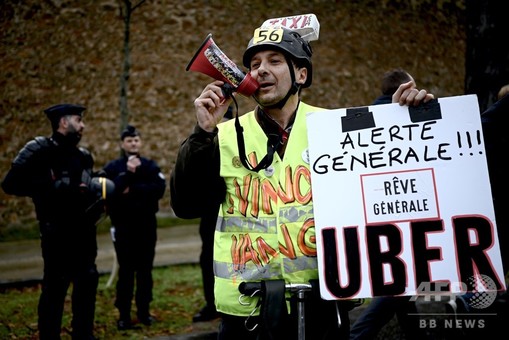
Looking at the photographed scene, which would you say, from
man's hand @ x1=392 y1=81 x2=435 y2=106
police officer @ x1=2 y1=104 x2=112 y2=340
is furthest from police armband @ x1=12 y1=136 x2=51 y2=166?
man's hand @ x1=392 y1=81 x2=435 y2=106

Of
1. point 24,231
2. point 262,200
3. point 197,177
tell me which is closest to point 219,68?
point 197,177

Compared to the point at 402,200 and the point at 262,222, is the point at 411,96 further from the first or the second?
the point at 262,222

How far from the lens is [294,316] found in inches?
105

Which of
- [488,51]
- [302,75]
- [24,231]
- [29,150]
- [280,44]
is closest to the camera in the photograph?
[280,44]

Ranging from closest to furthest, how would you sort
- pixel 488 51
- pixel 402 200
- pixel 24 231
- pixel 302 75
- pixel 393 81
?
pixel 402 200 → pixel 302 75 → pixel 393 81 → pixel 488 51 → pixel 24 231

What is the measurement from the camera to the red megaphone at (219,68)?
2.67 meters

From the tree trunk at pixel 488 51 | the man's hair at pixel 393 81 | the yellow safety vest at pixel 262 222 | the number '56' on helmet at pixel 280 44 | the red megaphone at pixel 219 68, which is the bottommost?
the yellow safety vest at pixel 262 222

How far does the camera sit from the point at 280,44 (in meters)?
2.83

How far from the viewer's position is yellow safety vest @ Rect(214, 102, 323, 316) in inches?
105

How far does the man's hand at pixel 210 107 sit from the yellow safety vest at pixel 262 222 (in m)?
0.19

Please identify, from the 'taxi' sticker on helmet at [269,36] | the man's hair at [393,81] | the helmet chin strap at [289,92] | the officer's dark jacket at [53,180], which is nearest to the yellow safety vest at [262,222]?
the helmet chin strap at [289,92]

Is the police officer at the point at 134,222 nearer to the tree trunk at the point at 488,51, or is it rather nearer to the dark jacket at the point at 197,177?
the tree trunk at the point at 488,51

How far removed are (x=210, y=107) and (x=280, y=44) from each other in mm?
476

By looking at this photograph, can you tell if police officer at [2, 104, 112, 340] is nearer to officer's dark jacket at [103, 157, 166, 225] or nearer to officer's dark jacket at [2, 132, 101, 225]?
officer's dark jacket at [2, 132, 101, 225]
